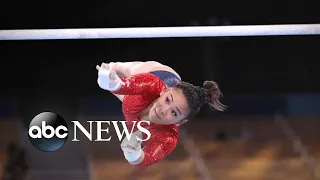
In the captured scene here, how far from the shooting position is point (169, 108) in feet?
5.57

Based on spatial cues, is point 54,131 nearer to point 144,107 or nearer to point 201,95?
point 144,107

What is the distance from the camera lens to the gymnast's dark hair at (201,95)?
1716mm

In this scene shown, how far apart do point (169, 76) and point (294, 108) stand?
0.44 m

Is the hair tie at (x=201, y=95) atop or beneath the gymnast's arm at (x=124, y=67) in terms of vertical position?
beneath

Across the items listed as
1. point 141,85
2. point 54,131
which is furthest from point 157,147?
point 54,131

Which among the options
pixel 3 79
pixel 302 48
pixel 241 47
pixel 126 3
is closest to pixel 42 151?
pixel 3 79

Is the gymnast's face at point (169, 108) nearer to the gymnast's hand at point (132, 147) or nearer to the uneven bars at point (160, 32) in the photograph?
the gymnast's hand at point (132, 147)

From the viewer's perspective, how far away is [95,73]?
5.71ft

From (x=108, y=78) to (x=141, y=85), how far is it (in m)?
0.12

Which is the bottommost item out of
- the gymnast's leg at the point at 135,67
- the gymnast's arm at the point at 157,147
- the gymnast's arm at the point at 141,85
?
the gymnast's arm at the point at 157,147

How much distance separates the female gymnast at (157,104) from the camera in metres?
1.70

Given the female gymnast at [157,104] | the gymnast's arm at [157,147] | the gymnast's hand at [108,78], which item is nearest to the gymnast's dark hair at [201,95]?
the female gymnast at [157,104]

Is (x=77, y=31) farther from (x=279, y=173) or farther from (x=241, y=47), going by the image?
(x=279, y=173)

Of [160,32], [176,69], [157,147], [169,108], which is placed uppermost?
[160,32]
